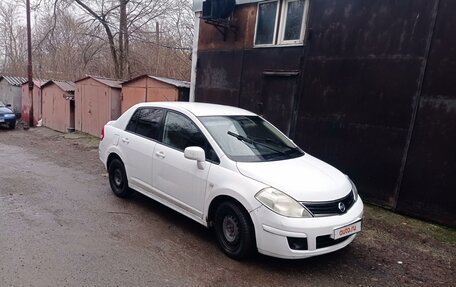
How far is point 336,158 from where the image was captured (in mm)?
6434

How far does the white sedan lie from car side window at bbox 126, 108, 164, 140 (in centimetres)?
2

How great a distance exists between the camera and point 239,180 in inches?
140

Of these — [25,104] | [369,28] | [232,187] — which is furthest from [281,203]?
[25,104]

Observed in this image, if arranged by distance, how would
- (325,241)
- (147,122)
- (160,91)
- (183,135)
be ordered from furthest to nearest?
(160,91) < (147,122) < (183,135) < (325,241)

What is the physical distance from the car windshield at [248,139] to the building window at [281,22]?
9.94ft

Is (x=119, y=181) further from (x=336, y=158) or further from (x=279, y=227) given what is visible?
(x=336, y=158)

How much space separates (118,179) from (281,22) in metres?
4.69

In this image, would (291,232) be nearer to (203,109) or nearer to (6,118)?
(203,109)

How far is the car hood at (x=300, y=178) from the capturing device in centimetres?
339

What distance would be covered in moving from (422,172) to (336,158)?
1505 mm

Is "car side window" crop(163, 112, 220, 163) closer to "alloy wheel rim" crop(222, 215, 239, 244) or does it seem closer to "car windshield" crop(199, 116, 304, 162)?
"car windshield" crop(199, 116, 304, 162)

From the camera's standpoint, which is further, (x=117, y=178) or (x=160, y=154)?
(x=117, y=178)

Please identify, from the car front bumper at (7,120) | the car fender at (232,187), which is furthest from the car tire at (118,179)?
the car front bumper at (7,120)

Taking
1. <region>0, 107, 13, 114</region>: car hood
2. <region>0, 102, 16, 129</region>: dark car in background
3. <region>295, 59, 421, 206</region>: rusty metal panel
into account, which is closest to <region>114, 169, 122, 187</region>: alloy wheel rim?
<region>295, 59, 421, 206</region>: rusty metal panel
